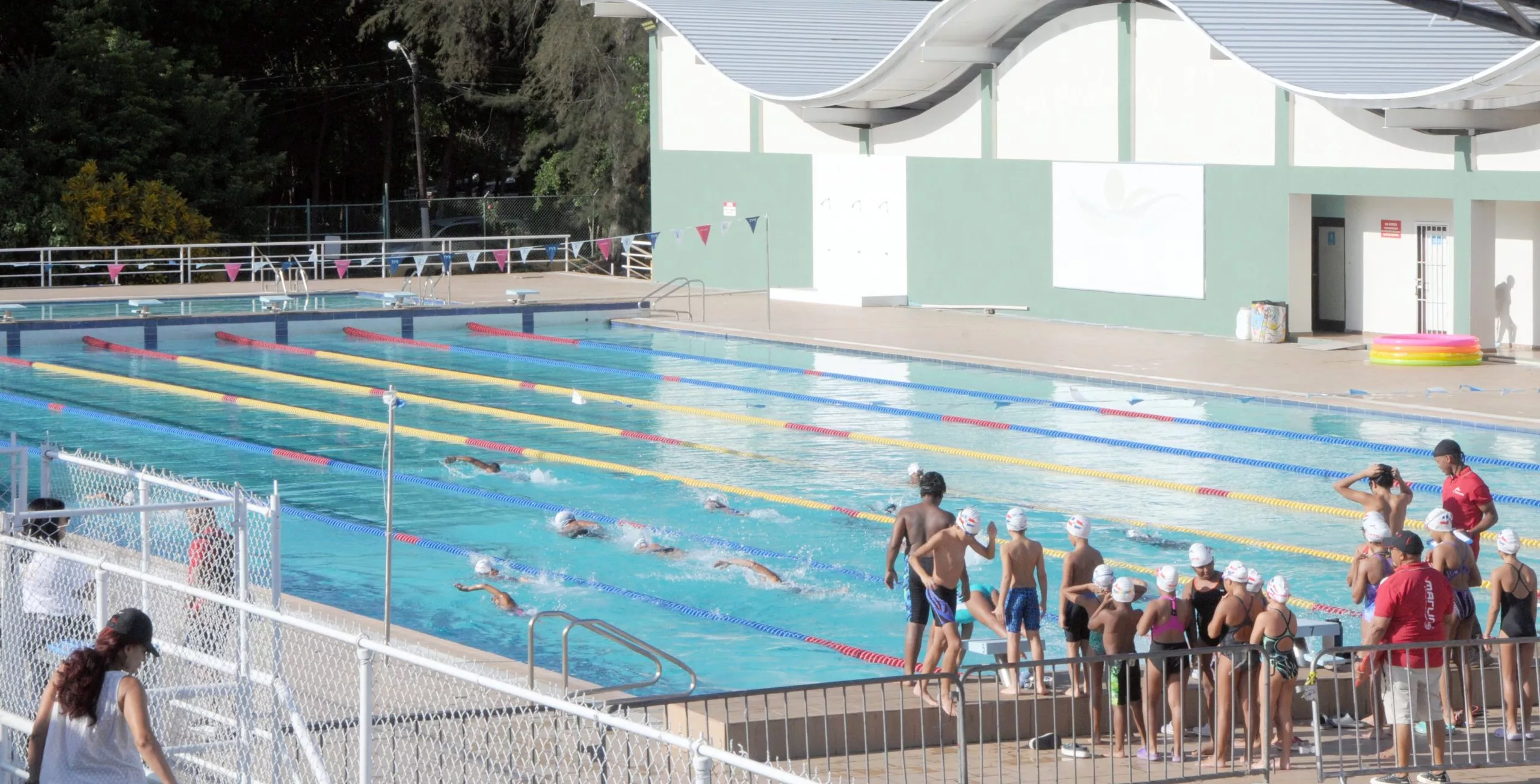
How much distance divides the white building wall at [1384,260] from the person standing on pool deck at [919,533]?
1483cm

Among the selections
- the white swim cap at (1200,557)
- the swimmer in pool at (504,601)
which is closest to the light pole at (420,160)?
the swimmer in pool at (504,601)

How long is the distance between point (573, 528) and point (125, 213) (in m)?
23.7

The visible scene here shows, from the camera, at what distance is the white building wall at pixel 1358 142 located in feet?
71.7

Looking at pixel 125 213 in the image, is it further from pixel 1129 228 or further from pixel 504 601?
pixel 504 601

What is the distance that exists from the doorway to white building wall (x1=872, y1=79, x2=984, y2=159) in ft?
18.1

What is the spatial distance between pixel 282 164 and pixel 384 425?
23051 mm

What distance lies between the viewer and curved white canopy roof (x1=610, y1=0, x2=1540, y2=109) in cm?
2097

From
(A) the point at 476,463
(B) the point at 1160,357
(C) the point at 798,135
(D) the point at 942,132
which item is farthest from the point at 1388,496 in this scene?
(C) the point at 798,135

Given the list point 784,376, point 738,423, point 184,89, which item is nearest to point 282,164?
point 184,89

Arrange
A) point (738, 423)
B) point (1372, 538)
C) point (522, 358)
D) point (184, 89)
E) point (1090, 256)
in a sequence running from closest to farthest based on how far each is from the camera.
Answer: point (1372, 538), point (738, 423), point (522, 358), point (1090, 256), point (184, 89)

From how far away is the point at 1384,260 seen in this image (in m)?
23.5

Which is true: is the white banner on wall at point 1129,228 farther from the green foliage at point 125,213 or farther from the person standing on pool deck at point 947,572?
the green foliage at point 125,213

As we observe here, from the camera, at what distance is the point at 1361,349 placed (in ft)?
74.1

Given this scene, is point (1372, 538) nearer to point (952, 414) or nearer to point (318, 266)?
point (952, 414)
